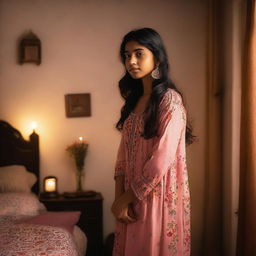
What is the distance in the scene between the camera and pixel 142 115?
4.16ft

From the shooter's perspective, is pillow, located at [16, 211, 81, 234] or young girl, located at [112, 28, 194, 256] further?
pillow, located at [16, 211, 81, 234]

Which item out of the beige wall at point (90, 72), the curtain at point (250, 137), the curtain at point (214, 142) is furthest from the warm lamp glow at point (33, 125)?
the curtain at point (250, 137)

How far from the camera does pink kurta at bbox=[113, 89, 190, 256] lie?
44.9 inches

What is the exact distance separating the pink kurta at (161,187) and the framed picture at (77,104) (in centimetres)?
191

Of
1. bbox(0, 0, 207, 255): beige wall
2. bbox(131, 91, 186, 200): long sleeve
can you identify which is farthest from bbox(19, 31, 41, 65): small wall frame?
bbox(131, 91, 186, 200): long sleeve

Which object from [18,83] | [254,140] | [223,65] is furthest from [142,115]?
[18,83]

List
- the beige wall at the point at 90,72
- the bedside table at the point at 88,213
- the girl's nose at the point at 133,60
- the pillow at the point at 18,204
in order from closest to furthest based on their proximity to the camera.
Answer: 1. the girl's nose at the point at 133,60
2. the pillow at the point at 18,204
3. the bedside table at the point at 88,213
4. the beige wall at the point at 90,72

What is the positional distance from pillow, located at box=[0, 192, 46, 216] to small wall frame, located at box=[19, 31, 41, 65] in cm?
121

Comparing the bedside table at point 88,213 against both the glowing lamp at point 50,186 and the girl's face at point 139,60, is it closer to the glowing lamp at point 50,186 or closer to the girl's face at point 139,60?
the glowing lamp at point 50,186

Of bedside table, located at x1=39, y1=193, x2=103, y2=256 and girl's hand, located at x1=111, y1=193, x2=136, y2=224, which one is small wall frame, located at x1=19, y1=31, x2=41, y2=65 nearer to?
bedside table, located at x1=39, y1=193, x2=103, y2=256

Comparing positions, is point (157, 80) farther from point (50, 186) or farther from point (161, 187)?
point (50, 186)

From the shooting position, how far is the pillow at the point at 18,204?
2393mm

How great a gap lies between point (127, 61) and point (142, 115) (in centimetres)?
22

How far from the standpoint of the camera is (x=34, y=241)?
1.79 m
